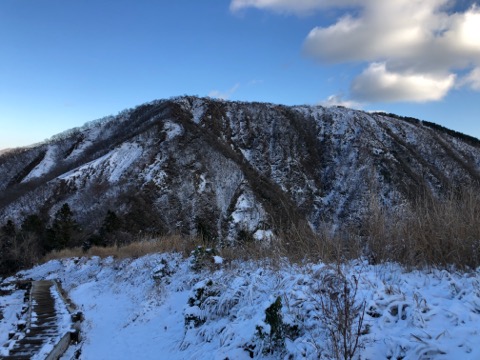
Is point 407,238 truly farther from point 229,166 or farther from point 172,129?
point 172,129

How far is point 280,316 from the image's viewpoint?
15.2 feet

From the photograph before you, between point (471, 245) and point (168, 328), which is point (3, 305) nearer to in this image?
point (168, 328)

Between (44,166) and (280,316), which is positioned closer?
(280,316)

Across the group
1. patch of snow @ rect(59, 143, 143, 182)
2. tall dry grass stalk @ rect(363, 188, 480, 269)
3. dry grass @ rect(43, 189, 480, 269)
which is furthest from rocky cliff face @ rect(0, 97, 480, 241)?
tall dry grass stalk @ rect(363, 188, 480, 269)

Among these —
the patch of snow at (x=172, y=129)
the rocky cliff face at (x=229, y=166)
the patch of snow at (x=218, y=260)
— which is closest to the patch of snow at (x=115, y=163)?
the rocky cliff face at (x=229, y=166)

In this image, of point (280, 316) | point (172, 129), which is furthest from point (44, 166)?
point (280, 316)

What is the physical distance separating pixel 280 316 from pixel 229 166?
6905 centimetres

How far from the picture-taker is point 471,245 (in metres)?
4.61

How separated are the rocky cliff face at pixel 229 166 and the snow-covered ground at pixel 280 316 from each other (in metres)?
36.1

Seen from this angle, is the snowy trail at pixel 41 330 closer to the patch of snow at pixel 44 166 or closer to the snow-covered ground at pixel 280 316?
the snow-covered ground at pixel 280 316

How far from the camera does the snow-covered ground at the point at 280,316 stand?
359 centimetres

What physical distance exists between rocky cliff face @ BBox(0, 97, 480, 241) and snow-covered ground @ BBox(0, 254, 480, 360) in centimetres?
3613

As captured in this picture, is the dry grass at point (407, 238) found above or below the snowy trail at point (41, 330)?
above

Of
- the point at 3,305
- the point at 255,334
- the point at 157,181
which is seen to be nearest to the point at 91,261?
the point at 3,305
